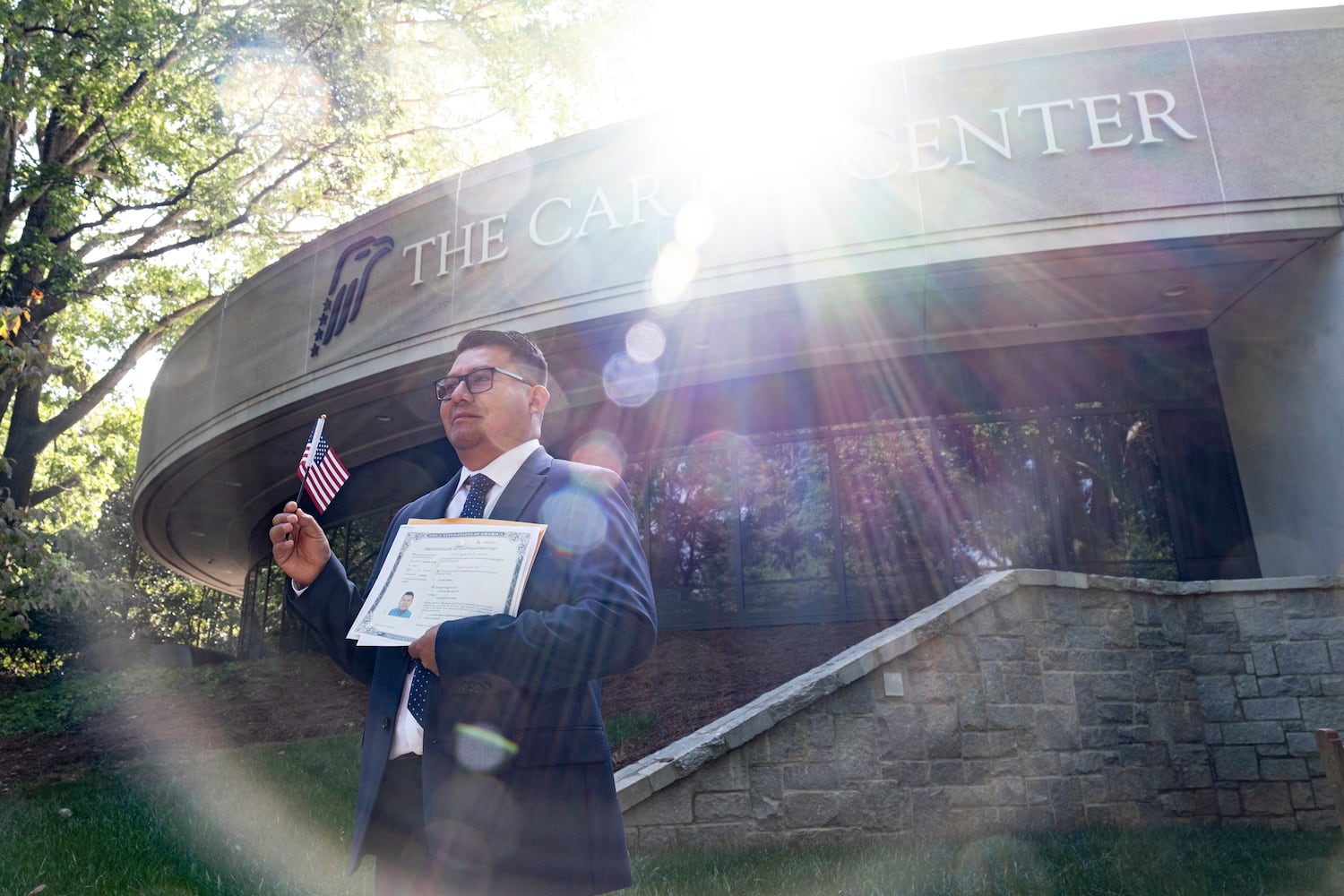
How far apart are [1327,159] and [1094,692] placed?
5229mm

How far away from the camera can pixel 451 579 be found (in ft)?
6.88

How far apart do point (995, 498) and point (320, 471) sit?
8950 mm

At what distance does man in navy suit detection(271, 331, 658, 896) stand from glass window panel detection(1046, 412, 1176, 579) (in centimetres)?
924

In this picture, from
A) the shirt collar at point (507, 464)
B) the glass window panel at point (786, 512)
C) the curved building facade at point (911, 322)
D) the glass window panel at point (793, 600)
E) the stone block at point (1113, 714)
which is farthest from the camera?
the glass window panel at point (786, 512)

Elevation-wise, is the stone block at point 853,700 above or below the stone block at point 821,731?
above

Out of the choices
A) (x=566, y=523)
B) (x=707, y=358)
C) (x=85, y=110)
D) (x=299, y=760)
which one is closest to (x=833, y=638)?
(x=707, y=358)

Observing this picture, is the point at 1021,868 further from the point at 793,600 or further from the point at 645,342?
the point at 645,342

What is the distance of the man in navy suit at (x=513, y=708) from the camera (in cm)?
193

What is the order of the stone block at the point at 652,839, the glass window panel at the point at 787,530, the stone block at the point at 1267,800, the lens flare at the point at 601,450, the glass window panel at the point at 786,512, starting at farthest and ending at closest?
the lens flare at the point at 601,450 < the glass window panel at the point at 786,512 < the glass window panel at the point at 787,530 < the stone block at the point at 1267,800 < the stone block at the point at 652,839

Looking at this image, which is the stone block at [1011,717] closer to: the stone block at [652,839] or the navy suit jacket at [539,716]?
the stone block at [652,839]

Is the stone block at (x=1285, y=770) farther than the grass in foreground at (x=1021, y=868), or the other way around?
the stone block at (x=1285, y=770)

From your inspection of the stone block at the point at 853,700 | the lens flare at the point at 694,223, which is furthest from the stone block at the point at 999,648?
the lens flare at the point at 694,223

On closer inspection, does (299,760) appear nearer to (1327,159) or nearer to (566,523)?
(566,523)

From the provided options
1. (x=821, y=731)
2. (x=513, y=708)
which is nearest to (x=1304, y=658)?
(x=821, y=731)
